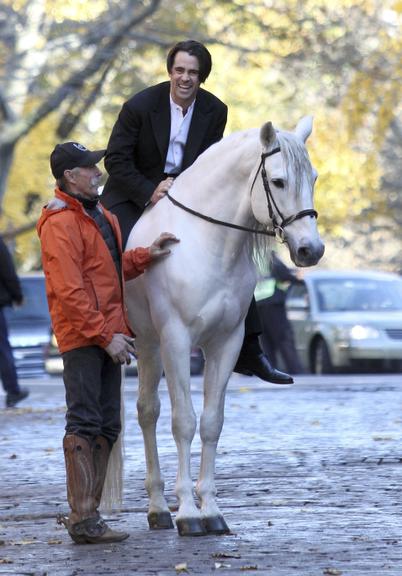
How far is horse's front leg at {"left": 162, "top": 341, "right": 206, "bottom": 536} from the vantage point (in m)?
8.47

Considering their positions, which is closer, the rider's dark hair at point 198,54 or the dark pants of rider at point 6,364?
the rider's dark hair at point 198,54

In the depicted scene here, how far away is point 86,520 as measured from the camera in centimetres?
824

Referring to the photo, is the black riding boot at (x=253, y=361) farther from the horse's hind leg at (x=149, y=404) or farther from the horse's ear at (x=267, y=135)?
the horse's ear at (x=267, y=135)

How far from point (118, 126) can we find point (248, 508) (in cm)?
223

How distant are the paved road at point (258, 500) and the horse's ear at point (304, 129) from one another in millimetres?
1970

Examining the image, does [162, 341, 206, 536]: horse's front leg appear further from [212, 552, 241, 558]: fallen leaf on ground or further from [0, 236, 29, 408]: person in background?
[0, 236, 29, 408]: person in background

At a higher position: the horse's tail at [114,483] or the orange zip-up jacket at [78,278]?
the orange zip-up jacket at [78,278]

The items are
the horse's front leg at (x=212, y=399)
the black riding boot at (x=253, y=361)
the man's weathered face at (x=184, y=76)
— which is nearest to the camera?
the horse's front leg at (x=212, y=399)

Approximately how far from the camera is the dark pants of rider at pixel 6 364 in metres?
19.0

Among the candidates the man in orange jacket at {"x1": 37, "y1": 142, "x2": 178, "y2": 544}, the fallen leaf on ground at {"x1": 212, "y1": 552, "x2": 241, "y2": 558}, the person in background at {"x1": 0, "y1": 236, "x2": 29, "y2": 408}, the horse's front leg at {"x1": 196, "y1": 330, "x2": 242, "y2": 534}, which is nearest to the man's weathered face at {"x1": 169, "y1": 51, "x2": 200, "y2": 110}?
the man in orange jacket at {"x1": 37, "y1": 142, "x2": 178, "y2": 544}

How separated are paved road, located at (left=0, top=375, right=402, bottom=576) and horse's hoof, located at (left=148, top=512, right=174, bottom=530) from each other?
0.18ft

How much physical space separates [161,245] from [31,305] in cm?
1810

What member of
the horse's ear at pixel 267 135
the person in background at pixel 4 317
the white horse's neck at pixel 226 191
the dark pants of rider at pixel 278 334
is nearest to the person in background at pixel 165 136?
the white horse's neck at pixel 226 191

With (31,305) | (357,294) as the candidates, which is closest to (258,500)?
(357,294)
